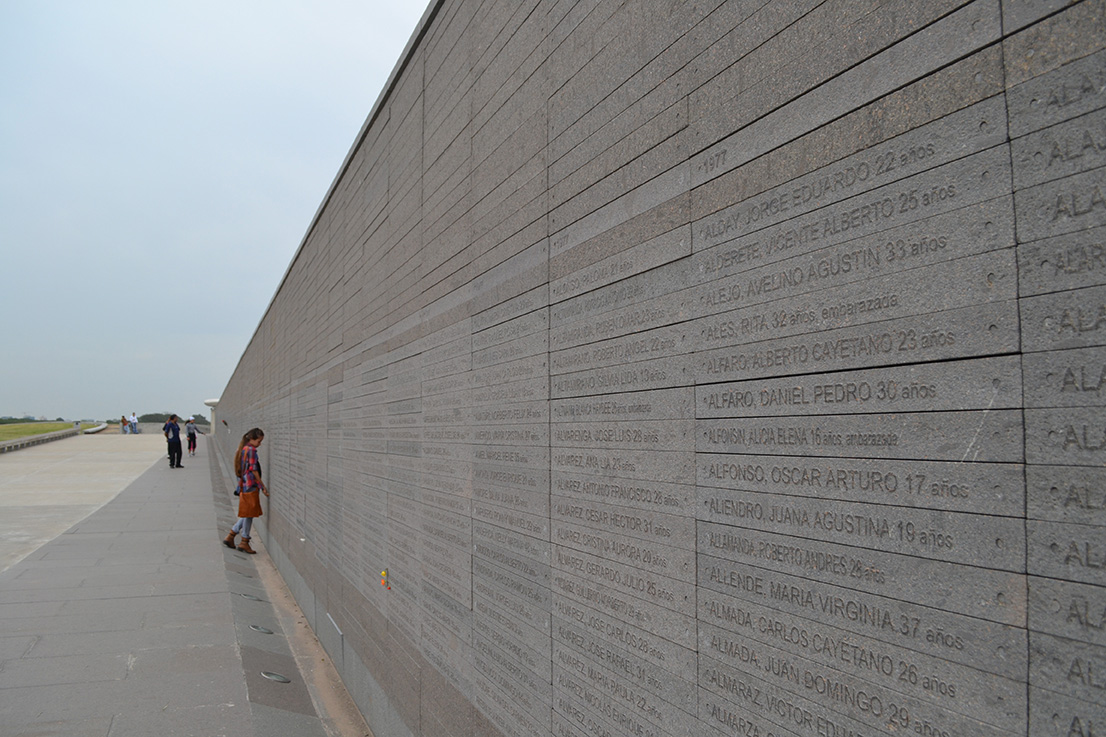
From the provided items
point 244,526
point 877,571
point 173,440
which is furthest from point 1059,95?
point 173,440

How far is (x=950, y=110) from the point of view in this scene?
1.51m

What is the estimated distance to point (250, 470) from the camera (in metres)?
12.7

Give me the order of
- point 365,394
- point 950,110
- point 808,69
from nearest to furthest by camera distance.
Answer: point 950,110 < point 808,69 < point 365,394

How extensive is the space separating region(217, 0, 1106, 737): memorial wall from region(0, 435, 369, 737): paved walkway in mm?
2311

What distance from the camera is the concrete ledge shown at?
34056 millimetres

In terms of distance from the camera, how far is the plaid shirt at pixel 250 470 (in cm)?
1258

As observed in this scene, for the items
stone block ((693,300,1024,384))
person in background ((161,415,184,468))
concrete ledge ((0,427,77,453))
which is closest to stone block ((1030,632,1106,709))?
stone block ((693,300,1024,384))

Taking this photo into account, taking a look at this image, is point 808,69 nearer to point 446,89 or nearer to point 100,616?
point 446,89

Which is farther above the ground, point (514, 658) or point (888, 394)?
point (888, 394)

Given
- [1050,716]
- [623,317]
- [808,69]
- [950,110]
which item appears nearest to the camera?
[1050,716]

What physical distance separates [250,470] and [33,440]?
3487 cm

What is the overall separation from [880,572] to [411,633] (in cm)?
386

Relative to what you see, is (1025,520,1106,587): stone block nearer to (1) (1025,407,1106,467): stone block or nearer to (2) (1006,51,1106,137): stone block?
Result: (1) (1025,407,1106,467): stone block

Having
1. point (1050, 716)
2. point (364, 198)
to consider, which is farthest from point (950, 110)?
point (364, 198)
